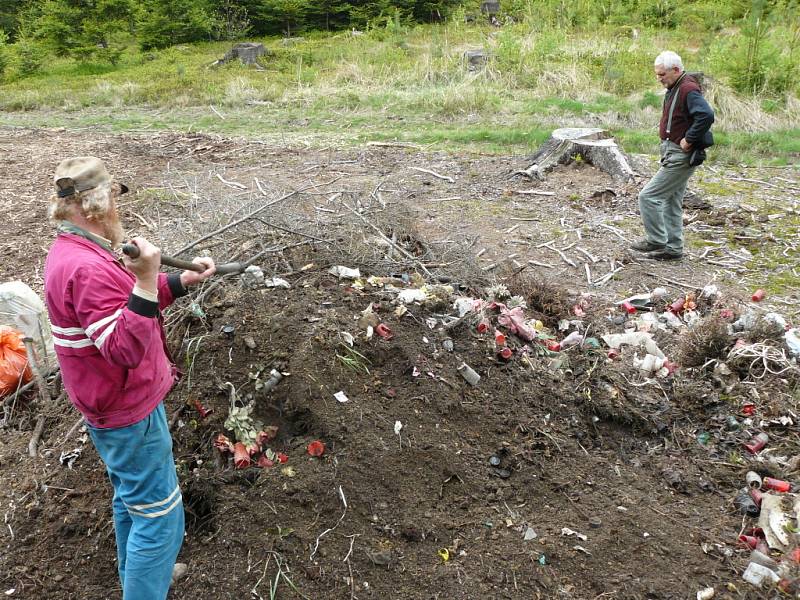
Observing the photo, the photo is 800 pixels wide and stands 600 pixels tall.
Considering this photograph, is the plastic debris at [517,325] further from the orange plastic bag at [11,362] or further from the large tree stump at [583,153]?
the large tree stump at [583,153]

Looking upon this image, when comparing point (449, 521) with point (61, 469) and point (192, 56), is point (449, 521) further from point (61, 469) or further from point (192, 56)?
point (192, 56)

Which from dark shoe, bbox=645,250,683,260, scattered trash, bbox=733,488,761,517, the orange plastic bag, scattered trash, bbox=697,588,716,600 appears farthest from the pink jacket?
dark shoe, bbox=645,250,683,260

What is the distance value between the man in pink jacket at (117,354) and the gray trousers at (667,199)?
4.81m

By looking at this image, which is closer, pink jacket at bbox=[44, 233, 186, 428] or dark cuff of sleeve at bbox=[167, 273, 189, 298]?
pink jacket at bbox=[44, 233, 186, 428]

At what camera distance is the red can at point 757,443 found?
365 cm

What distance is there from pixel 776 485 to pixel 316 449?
238 centimetres

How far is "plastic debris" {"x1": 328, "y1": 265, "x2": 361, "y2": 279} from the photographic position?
4.24 meters

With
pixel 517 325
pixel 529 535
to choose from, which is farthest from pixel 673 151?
pixel 529 535

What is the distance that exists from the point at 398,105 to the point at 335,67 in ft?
14.5

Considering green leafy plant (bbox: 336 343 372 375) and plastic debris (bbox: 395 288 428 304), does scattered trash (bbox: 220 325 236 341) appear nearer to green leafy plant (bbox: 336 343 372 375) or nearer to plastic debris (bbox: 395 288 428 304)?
green leafy plant (bbox: 336 343 372 375)

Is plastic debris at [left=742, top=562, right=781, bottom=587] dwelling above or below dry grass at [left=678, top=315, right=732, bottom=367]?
below

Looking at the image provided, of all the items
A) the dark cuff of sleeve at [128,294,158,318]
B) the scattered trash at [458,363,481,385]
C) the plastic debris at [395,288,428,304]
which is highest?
the dark cuff of sleeve at [128,294,158,318]

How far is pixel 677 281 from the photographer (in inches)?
226

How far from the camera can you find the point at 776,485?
3.29m
